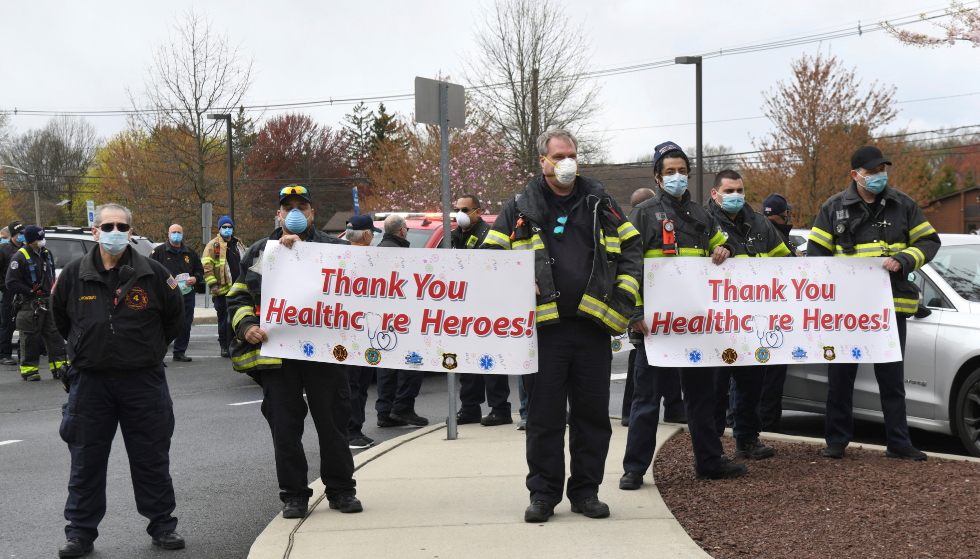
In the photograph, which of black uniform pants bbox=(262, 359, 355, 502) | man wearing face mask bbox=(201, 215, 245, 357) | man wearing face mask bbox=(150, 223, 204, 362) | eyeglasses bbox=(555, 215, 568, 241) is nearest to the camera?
eyeglasses bbox=(555, 215, 568, 241)

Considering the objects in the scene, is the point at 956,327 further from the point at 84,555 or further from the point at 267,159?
the point at 267,159

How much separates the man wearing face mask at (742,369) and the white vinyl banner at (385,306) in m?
2.02

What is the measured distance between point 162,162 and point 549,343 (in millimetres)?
35356

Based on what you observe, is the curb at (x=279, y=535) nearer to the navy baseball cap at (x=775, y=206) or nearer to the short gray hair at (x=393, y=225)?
the short gray hair at (x=393, y=225)

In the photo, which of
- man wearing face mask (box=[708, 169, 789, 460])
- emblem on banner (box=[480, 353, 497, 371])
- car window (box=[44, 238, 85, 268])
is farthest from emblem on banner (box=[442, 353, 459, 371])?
car window (box=[44, 238, 85, 268])

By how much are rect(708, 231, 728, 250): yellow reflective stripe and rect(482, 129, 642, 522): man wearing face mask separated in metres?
1.13

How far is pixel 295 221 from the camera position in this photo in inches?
213

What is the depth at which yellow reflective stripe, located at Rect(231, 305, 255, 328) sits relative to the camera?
213 inches

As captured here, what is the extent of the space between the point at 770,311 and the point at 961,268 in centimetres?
207

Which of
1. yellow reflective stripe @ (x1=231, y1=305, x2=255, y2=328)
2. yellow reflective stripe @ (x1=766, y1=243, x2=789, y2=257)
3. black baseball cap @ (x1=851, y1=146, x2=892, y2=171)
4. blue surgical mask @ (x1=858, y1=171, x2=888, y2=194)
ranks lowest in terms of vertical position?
yellow reflective stripe @ (x1=231, y1=305, x2=255, y2=328)

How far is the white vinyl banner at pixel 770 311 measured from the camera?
6.00m

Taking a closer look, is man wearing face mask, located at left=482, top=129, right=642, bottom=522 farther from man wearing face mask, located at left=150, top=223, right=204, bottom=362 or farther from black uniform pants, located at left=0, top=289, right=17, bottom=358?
black uniform pants, located at left=0, top=289, right=17, bottom=358

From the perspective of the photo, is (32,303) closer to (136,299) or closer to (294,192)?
(136,299)

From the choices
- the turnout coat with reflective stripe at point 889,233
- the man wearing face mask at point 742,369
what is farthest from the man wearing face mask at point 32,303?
the turnout coat with reflective stripe at point 889,233
